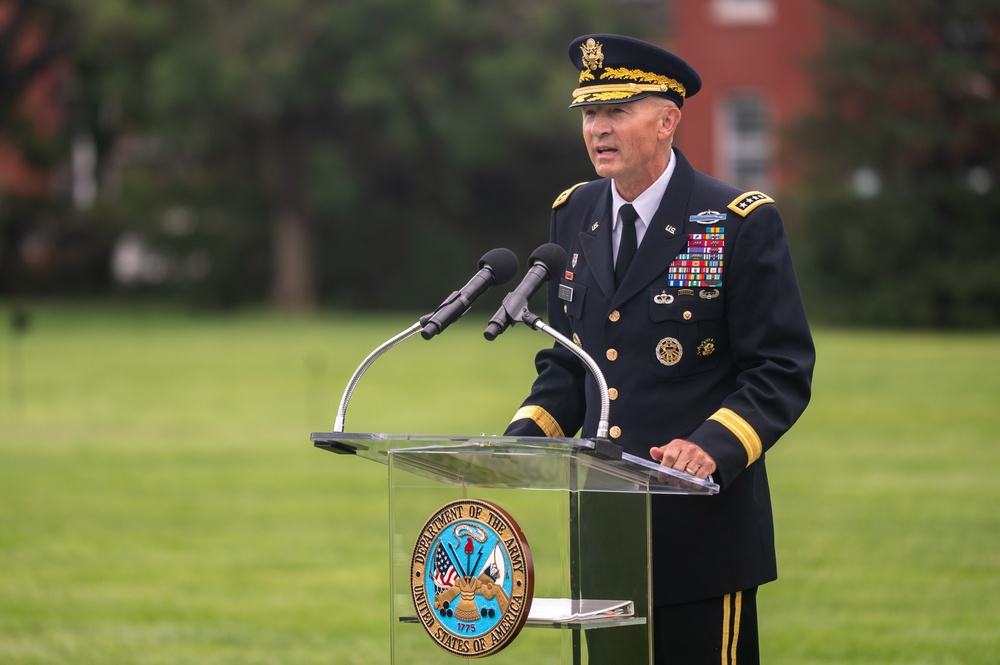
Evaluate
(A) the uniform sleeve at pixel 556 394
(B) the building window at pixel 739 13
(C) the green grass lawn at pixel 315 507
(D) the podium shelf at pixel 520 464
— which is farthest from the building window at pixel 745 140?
(D) the podium shelf at pixel 520 464

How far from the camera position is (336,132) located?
122 ft

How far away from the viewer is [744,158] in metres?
35.9

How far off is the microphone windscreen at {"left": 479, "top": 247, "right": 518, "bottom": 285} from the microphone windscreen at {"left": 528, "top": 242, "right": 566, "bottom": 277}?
0.05 meters

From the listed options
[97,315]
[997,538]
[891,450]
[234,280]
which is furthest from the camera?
[234,280]

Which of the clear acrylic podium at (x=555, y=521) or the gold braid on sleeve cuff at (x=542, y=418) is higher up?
→ the gold braid on sleeve cuff at (x=542, y=418)

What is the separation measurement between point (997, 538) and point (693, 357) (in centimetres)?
669

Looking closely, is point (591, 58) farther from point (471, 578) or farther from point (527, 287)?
point (471, 578)

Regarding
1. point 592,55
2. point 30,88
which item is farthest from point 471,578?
point 30,88

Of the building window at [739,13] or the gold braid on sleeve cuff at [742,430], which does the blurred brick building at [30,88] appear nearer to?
the building window at [739,13]

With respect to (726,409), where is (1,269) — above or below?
above

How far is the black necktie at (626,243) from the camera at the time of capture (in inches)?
153

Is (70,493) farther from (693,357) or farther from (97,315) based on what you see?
(97,315)

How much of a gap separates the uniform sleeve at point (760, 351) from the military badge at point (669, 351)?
0.13 m

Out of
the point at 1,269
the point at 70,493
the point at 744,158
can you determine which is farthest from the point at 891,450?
the point at 1,269
